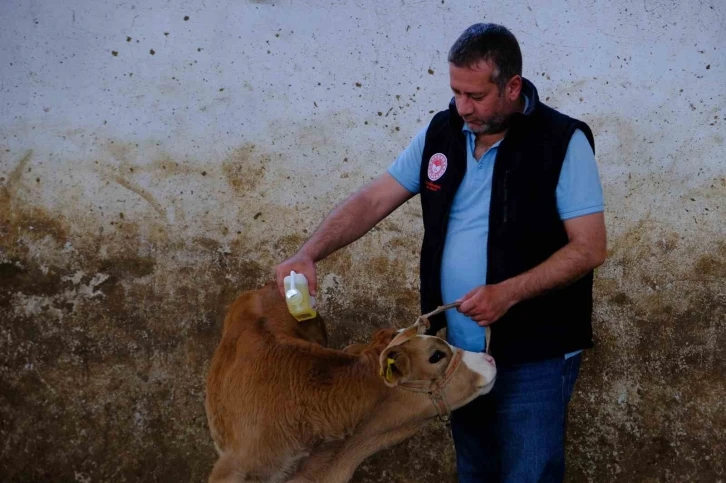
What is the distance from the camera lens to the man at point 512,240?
2377 mm

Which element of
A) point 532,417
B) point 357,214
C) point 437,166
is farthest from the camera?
point 357,214

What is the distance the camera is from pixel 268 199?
3873 millimetres

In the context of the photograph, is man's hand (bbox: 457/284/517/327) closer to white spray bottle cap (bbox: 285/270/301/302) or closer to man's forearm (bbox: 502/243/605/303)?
man's forearm (bbox: 502/243/605/303)

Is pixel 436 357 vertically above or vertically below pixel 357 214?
below

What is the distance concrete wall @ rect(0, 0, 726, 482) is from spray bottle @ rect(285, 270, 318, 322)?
139cm

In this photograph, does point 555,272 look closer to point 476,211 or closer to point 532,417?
point 476,211

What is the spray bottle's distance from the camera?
2.46 m

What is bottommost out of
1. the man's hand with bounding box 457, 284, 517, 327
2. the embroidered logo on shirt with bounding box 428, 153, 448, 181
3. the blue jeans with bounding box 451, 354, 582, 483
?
the blue jeans with bounding box 451, 354, 582, 483

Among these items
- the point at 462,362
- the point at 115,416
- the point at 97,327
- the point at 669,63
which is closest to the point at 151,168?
the point at 97,327

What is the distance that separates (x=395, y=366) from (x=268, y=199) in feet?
5.34

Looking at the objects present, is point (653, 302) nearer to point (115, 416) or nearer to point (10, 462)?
point (115, 416)

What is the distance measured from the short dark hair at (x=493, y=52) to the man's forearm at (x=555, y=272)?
0.52 m

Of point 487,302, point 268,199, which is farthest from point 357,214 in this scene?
point 268,199

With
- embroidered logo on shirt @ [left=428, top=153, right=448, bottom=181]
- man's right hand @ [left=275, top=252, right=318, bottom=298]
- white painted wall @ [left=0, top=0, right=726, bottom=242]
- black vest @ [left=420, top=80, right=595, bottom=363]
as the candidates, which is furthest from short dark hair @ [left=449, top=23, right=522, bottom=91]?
white painted wall @ [left=0, top=0, right=726, bottom=242]
